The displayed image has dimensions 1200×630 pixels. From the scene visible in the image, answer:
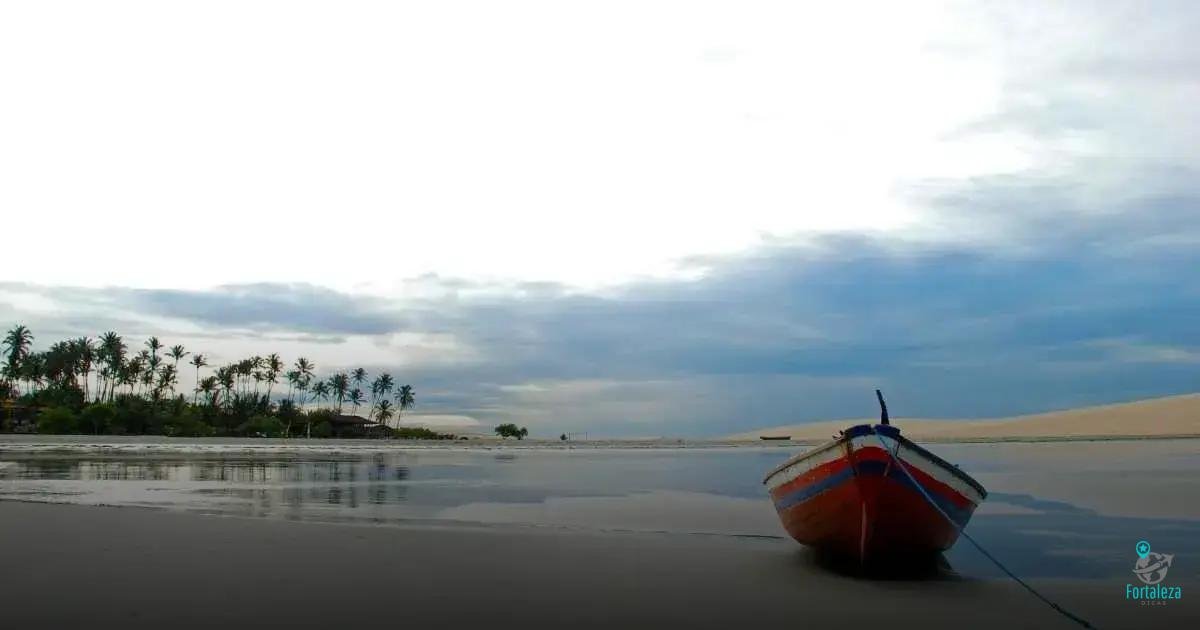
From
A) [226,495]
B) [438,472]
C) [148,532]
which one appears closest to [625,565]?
[148,532]

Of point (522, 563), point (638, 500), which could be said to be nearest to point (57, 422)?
point (638, 500)

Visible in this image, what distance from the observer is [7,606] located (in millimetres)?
8336

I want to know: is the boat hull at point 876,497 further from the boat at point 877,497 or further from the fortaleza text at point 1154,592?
the fortaleza text at point 1154,592

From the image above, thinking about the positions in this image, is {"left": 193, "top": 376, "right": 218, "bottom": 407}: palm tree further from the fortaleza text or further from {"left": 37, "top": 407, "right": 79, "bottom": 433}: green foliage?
the fortaleza text

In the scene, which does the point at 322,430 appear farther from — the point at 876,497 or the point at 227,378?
the point at 876,497

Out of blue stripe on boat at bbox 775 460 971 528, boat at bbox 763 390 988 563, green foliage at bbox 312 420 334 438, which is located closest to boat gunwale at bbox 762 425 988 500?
boat at bbox 763 390 988 563

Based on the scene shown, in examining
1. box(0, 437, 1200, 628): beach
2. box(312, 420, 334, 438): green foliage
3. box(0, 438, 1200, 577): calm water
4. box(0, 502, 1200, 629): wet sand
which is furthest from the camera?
box(312, 420, 334, 438): green foliage

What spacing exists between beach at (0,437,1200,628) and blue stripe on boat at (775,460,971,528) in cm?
80

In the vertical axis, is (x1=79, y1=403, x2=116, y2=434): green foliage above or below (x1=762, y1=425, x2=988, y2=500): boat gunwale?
below

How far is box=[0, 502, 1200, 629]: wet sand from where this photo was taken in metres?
8.38

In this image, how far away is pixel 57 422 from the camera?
81.4 m

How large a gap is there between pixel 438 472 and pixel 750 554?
1039 inches

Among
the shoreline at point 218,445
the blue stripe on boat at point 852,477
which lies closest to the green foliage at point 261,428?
the shoreline at point 218,445

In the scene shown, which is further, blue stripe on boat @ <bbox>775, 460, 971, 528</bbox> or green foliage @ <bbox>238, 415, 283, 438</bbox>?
green foliage @ <bbox>238, 415, 283, 438</bbox>
